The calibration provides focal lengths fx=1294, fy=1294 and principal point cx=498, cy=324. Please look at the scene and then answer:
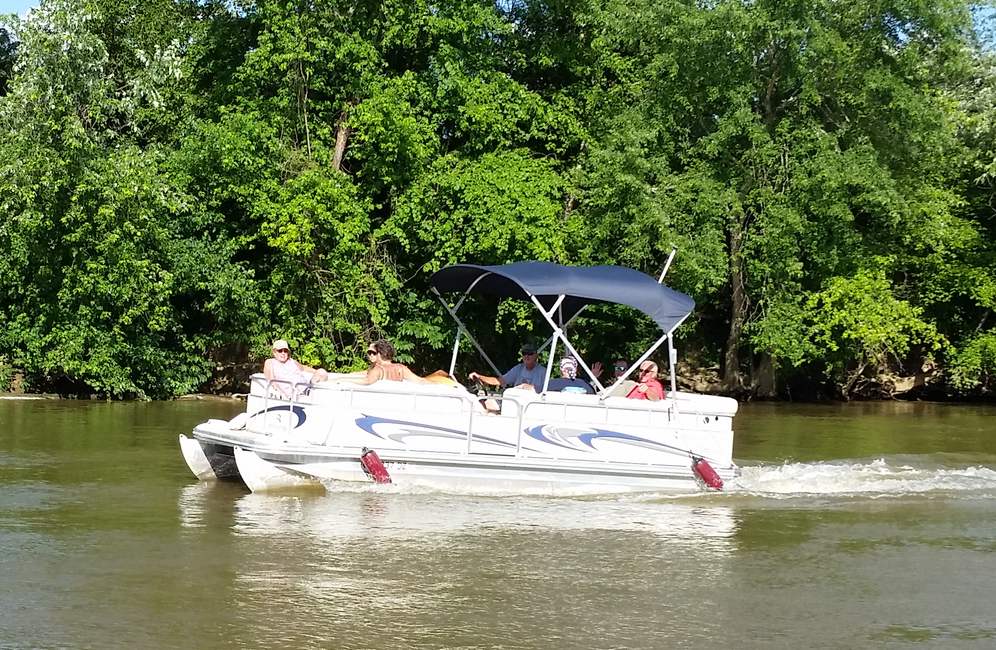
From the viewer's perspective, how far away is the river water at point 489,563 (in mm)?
9078

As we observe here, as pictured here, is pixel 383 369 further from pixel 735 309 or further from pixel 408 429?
pixel 735 309

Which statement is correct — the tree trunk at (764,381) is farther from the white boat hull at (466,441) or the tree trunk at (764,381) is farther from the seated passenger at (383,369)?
the seated passenger at (383,369)

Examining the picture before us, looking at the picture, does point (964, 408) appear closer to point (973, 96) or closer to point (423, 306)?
point (973, 96)

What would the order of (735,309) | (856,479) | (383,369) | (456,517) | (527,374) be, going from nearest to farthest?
(456,517), (383,369), (527,374), (856,479), (735,309)

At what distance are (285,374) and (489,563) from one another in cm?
504

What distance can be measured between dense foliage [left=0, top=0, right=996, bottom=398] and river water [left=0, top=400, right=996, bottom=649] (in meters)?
11.2

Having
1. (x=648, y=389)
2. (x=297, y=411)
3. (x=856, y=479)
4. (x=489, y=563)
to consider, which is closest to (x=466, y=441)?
(x=297, y=411)

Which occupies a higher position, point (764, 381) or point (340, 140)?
point (340, 140)

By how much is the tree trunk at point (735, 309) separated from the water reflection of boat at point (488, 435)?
15362 mm

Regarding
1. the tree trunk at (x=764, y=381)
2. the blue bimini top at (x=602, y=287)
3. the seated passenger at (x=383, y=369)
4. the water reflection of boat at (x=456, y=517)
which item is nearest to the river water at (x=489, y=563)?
the water reflection of boat at (x=456, y=517)

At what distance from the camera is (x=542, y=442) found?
15.4 meters

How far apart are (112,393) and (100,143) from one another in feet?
18.0

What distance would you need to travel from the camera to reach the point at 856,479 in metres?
16.9

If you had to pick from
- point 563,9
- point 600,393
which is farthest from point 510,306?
point 600,393
